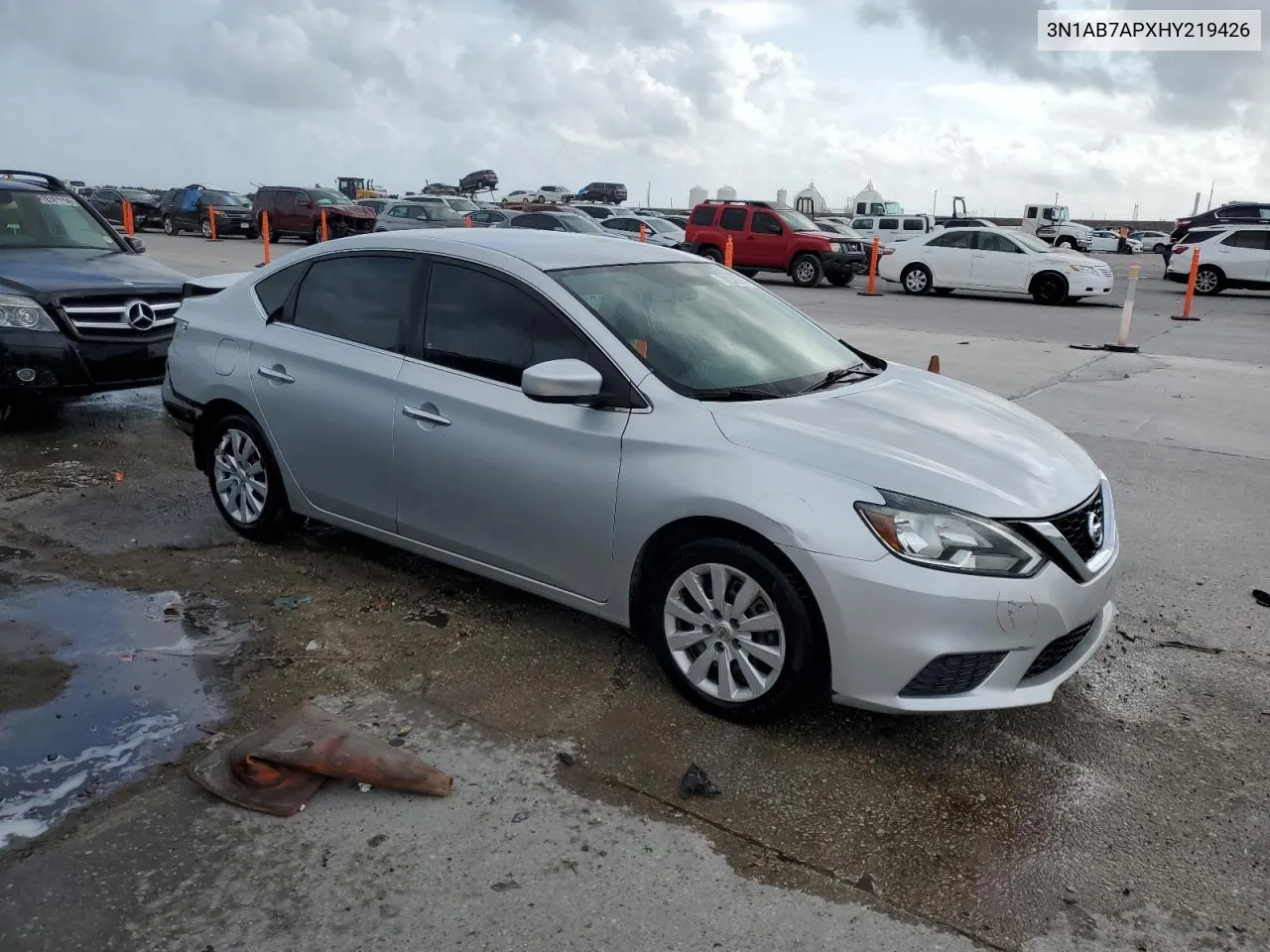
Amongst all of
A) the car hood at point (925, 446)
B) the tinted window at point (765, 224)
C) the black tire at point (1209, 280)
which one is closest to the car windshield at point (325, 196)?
the tinted window at point (765, 224)

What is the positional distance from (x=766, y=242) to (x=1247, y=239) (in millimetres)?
10675

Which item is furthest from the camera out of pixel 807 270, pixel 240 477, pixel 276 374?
pixel 807 270

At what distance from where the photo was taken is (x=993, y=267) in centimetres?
2222

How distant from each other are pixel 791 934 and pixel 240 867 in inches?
58.4

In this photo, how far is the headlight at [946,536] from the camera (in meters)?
3.33

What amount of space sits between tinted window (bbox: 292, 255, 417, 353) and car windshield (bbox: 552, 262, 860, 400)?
84 centimetres

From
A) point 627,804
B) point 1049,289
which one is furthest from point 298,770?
point 1049,289

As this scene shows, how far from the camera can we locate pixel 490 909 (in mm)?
2738

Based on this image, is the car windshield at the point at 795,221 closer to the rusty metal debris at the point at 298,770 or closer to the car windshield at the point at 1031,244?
the car windshield at the point at 1031,244

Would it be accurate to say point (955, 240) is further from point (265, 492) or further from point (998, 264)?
point (265, 492)

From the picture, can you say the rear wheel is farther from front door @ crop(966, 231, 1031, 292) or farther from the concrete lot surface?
the concrete lot surface

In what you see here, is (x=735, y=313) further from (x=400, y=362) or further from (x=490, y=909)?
(x=490, y=909)

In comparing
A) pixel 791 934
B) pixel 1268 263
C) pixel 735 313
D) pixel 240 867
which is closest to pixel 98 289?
pixel 735 313

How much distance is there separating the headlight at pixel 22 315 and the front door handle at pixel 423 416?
4.20 meters
